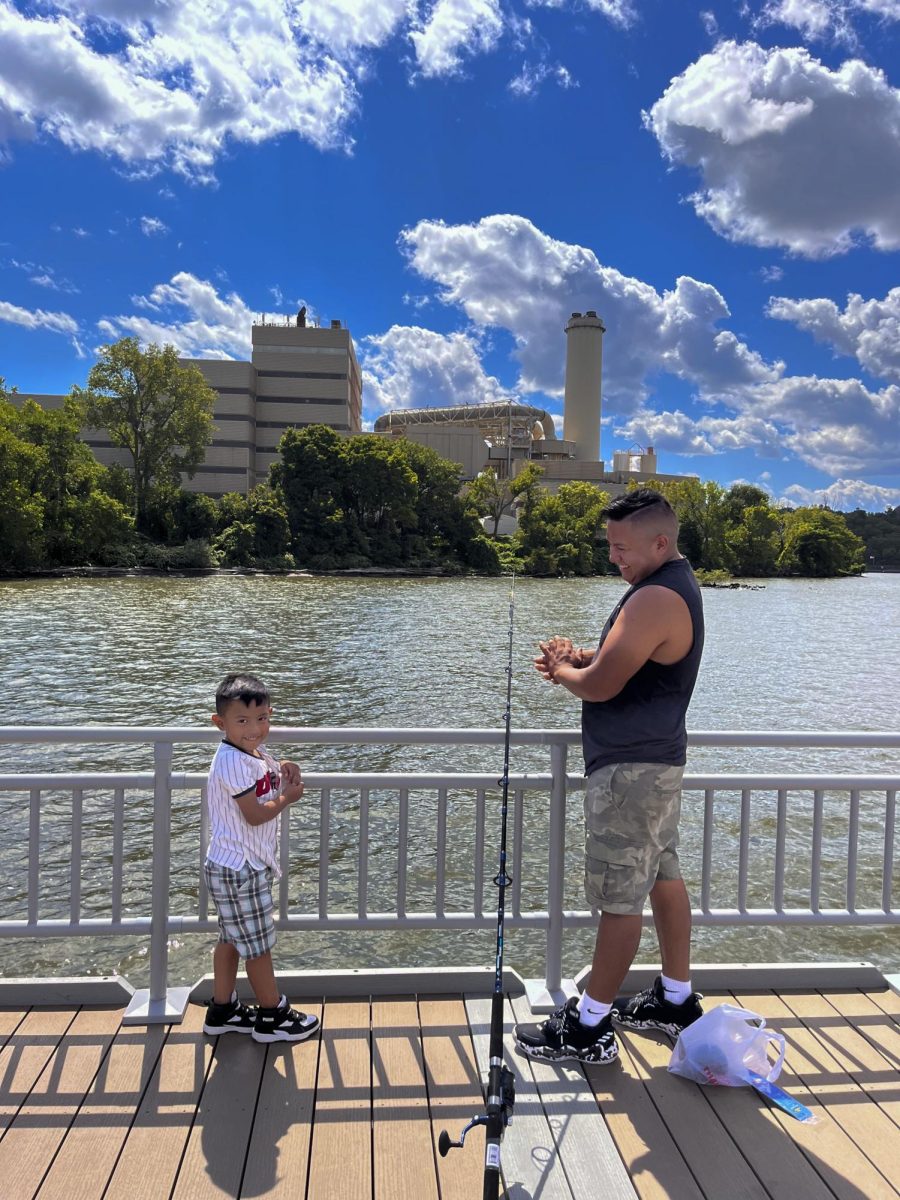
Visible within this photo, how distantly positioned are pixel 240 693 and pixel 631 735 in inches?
49.1

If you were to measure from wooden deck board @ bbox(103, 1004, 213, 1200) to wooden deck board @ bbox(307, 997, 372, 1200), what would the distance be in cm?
37

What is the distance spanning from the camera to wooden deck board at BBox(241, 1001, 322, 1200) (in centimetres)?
208

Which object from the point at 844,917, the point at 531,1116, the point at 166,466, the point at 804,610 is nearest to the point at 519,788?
the point at 531,1116

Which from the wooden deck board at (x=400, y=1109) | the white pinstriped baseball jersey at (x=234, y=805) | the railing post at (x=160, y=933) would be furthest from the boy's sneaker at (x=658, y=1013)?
the railing post at (x=160, y=933)

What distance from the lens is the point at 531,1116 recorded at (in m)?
2.37

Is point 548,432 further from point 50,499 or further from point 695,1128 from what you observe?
point 695,1128

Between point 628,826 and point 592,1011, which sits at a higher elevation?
point 628,826

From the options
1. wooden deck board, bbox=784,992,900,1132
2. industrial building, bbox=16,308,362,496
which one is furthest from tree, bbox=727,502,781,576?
wooden deck board, bbox=784,992,900,1132

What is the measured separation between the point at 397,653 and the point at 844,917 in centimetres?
1804

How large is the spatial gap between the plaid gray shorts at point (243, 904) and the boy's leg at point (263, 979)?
0.02m

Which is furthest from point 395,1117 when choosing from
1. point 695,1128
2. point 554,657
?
point 554,657

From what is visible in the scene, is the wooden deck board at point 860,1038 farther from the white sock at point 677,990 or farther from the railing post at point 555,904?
the railing post at point 555,904

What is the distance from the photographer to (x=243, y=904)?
264 centimetres

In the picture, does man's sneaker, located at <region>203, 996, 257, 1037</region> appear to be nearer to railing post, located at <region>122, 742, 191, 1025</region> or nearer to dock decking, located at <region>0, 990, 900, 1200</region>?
dock decking, located at <region>0, 990, 900, 1200</region>
